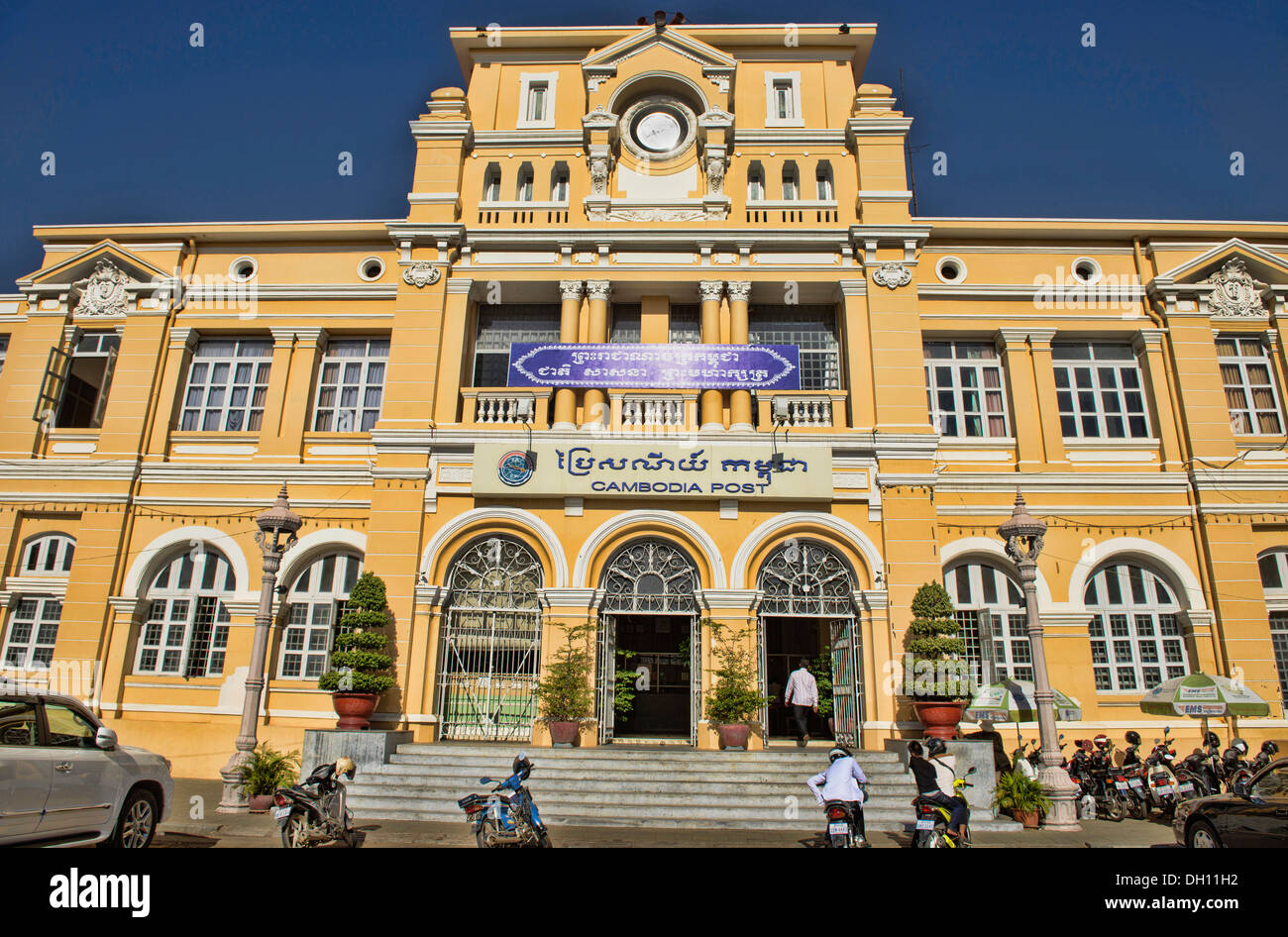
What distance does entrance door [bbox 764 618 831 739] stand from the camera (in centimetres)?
1633

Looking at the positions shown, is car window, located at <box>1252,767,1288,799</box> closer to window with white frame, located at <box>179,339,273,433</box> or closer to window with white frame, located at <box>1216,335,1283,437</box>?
window with white frame, located at <box>1216,335,1283,437</box>

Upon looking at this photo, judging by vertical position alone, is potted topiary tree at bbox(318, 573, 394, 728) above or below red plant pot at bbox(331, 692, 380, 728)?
above

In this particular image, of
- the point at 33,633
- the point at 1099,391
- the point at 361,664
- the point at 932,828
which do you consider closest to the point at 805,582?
the point at 932,828

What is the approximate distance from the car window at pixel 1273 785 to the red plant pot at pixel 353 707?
12589 millimetres

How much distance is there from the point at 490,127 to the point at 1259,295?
59.7 feet

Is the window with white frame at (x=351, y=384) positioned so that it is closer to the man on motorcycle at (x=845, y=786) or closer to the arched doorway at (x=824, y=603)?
the arched doorway at (x=824, y=603)

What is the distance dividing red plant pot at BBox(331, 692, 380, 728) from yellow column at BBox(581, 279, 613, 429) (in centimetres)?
652

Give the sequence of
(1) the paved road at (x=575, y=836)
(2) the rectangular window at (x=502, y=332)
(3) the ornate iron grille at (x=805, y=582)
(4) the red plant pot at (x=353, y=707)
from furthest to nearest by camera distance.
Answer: (2) the rectangular window at (x=502, y=332), (3) the ornate iron grille at (x=805, y=582), (4) the red plant pot at (x=353, y=707), (1) the paved road at (x=575, y=836)

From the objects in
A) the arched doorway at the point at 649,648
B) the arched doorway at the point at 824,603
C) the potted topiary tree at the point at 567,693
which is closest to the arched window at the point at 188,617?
the potted topiary tree at the point at 567,693

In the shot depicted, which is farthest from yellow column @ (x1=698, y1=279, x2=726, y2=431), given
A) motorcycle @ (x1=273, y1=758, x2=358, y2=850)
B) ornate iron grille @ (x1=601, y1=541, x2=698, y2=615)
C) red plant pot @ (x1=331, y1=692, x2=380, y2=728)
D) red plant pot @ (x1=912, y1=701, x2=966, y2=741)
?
motorcycle @ (x1=273, y1=758, x2=358, y2=850)

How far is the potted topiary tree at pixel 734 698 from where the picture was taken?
13.5 metres

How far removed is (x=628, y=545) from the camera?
15438mm

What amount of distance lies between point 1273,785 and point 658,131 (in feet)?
53.5
